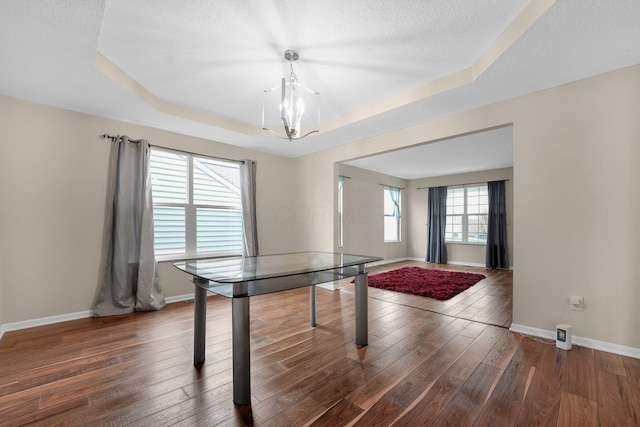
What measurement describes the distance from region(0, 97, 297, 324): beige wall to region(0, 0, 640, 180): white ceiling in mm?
226

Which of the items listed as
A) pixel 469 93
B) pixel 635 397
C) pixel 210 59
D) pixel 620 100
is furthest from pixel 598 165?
pixel 210 59

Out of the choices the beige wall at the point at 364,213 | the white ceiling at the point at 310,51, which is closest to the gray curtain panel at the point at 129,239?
the white ceiling at the point at 310,51

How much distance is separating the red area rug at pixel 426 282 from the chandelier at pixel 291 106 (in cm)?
292

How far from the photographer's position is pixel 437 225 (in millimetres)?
7504

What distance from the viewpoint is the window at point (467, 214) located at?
703 cm

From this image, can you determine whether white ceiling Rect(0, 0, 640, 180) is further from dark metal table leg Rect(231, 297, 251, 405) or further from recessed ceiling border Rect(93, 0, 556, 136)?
dark metal table leg Rect(231, 297, 251, 405)

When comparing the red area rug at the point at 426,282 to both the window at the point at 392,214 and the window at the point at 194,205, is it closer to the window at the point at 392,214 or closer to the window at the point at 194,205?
the window at the point at 392,214

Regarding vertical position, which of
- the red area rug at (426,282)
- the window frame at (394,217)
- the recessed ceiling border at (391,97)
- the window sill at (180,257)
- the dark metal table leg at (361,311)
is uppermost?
the recessed ceiling border at (391,97)

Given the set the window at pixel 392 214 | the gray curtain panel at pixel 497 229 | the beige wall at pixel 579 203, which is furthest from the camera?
the window at pixel 392 214

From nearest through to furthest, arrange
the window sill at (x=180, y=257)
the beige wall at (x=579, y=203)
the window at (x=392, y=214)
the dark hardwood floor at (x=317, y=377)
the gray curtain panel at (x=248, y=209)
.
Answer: the dark hardwood floor at (x=317, y=377)
the beige wall at (x=579, y=203)
the window sill at (x=180, y=257)
the gray curtain panel at (x=248, y=209)
the window at (x=392, y=214)

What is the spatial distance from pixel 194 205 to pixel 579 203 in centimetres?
455

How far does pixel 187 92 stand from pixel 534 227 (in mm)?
3868

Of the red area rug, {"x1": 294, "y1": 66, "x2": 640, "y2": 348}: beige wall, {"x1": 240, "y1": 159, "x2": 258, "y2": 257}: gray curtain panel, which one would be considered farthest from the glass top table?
{"x1": 240, "y1": 159, "x2": 258, "y2": 257}: gray curtain panel

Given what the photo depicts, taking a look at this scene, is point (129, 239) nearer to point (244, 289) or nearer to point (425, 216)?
point (244, 289)
